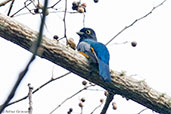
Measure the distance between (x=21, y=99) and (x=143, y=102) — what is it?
165cm

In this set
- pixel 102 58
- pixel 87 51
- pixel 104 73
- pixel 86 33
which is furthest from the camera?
pixel 86 33

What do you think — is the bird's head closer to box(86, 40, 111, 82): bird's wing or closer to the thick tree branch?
box(86, 40, 111, 82): bird's wing

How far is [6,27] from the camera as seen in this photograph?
4191 mm

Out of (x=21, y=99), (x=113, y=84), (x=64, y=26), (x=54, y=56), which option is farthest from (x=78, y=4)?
(x=21, y=99)

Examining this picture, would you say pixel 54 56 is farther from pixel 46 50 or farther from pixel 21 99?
pixel 21 99

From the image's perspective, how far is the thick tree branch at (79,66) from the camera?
421 centimetres

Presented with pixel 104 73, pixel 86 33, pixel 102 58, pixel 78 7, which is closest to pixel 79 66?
pixel 104 73

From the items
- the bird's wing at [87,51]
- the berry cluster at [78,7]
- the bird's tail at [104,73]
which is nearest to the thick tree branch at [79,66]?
the bird's tail at [104,73]

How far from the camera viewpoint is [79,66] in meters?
4.29

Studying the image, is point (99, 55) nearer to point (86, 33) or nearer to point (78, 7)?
point (78, 7)

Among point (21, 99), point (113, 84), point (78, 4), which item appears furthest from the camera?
point (78, 4)

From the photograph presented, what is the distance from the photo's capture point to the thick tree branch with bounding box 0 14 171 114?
13.8ft

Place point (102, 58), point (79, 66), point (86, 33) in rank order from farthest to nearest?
point (86, 33) < point (102, 58) < point (79, 66)

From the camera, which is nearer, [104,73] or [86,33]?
[104,73]
